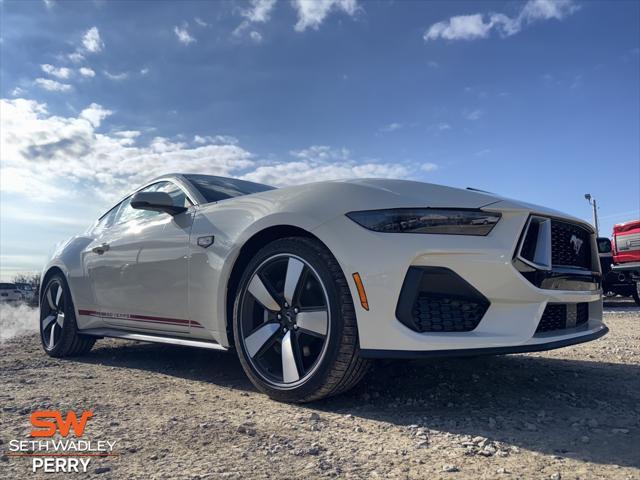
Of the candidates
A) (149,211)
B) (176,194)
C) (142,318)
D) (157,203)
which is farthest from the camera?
(149,211)

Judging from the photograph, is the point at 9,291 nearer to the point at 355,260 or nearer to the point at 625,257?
the point at 625,257

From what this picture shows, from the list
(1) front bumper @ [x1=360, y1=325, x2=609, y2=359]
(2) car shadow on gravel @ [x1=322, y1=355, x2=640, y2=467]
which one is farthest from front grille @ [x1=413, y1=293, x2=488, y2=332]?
(2) car shadow on gravel @ [x1=322, y1=355, x2=640, y2=467]

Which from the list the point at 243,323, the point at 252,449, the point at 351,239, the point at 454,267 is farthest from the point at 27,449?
the point at 454,267

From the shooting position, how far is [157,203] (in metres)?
3.50

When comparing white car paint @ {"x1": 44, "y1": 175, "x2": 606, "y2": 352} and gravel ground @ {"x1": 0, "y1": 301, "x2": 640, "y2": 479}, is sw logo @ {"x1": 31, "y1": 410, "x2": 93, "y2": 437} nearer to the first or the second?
gravel ground @ {"x1": 0, "y1": 301, "x2": 640, "y2": 479}

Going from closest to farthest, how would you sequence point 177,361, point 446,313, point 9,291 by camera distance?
point 446,313, point 177,361, point 9,291

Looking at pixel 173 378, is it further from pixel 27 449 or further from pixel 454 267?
pixel 454 267

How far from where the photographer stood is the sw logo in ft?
7.45

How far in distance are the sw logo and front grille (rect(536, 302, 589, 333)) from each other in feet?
7.41

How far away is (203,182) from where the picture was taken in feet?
12.9

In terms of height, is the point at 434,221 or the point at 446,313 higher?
the point at 434,221

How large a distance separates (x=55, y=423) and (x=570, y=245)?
2904 millimetres

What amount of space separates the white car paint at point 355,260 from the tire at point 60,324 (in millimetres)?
998

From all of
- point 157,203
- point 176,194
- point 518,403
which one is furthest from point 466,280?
point 176,194
